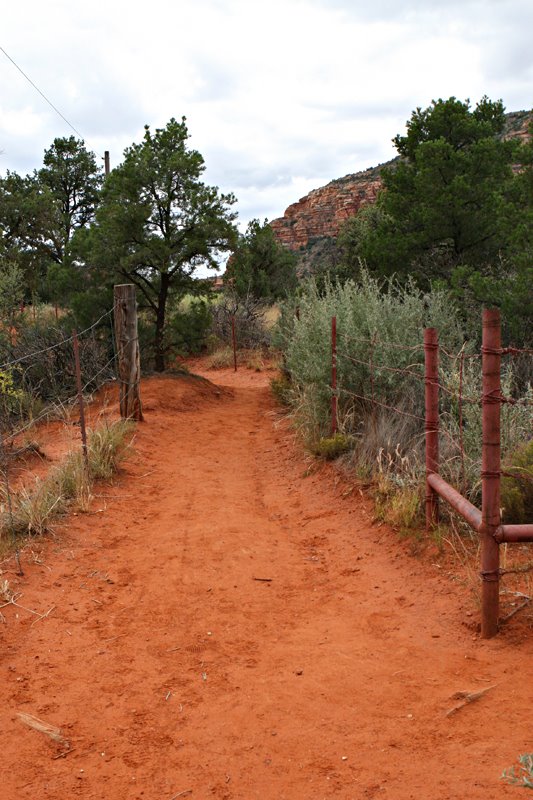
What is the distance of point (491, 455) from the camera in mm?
3871

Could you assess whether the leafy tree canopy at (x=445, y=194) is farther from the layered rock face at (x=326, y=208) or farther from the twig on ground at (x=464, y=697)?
the layered rock face at (x=326, y=208)

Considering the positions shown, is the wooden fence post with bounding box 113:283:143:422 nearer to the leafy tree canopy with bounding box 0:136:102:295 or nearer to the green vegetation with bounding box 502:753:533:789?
the green vegetation with bounding box 502:753:533:789

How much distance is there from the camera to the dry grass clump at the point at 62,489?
20.0 feet

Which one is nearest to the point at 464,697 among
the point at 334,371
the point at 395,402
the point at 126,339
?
the point at 395,402


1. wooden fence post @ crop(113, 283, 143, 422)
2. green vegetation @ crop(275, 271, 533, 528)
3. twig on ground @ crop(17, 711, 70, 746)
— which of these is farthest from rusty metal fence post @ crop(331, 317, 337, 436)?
twig on ground @ crop(17, 711, 70, 746)

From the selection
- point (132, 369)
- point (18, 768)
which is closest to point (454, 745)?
point (18, 768)

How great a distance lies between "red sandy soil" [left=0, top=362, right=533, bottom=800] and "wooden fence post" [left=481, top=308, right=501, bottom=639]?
0.40 m

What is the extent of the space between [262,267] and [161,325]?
11252 mm

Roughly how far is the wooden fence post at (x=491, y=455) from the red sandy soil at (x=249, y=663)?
40cm

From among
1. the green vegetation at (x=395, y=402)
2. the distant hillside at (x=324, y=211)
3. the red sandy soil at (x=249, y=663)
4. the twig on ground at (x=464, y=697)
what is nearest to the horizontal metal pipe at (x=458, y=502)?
the green vegetation at (x=395, y=402)

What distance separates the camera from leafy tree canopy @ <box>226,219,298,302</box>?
79.8ft

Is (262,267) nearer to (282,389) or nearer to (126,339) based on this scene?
(282,389)

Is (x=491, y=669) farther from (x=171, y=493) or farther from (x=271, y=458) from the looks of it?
(x=271, y=458)

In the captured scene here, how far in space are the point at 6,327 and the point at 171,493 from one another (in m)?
9.56
